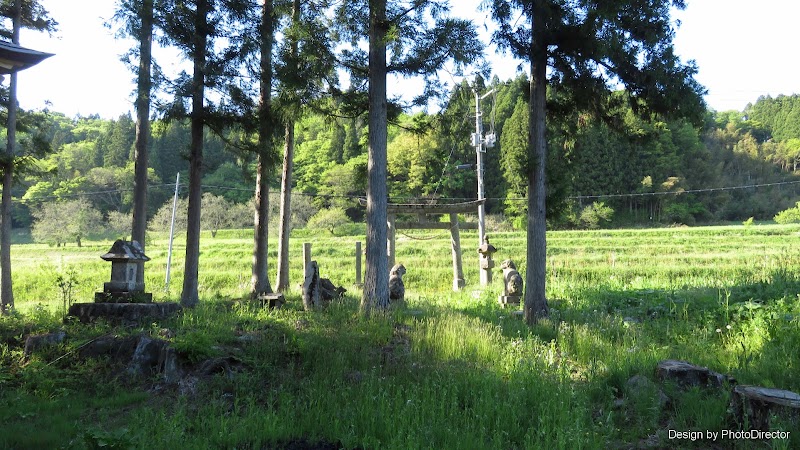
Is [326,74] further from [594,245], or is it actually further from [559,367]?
[594,245]

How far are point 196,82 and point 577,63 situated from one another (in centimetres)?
714

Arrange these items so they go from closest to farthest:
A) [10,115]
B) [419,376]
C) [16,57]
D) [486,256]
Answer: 1. [16,57]
2. [419,376]
3. [10,115]
4. [486,256]

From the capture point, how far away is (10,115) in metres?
13.9

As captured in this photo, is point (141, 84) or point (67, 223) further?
point (67, 223)

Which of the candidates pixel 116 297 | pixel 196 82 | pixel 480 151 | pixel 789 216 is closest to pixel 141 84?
pixel 196 82

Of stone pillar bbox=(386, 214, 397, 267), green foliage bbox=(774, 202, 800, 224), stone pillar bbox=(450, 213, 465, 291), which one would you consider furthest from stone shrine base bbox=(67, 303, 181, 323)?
green foliage bbox=(774, 202, 800, 224)

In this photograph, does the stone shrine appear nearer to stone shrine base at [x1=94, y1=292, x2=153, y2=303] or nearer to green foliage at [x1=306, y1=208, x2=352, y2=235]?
stone shrine base at [x1=94, y1=292, x2=153, y2=303]

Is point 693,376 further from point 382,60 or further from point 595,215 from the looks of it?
point 595,215

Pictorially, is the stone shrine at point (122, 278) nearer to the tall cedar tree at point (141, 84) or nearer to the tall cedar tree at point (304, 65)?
the tall cedar tree at point (141, 84)

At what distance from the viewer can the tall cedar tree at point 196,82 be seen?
1009 centimetres

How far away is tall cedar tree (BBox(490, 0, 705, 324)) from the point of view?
8758 millimetres

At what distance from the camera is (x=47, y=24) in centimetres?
1506

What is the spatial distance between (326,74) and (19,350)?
22.4 ft

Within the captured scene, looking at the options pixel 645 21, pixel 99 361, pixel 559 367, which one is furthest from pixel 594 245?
pixel 99 361
